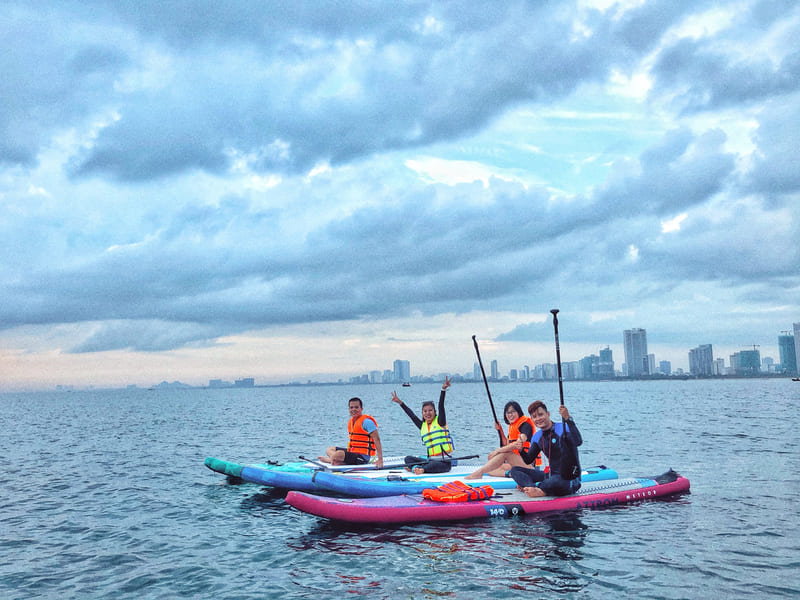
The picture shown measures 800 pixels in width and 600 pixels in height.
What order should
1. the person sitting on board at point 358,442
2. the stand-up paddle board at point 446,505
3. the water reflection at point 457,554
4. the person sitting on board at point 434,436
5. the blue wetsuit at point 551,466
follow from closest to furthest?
the water reflection at point 457,554
the stand-up paddle board at point 446,505
the blue wetsuit at point 551,466
the person sitting on board at point 358,442
the person sitting on board at point 434,436

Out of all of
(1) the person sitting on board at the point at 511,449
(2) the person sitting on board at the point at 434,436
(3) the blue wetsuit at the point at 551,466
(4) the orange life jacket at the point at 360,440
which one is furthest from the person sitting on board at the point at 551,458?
(4) the orange life jacket at the point at 360,440

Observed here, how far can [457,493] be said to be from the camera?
479 inches

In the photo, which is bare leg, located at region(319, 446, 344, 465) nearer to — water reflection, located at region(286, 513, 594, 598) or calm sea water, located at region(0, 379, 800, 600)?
calm sea water, located at region(0, 379, 800, 600)

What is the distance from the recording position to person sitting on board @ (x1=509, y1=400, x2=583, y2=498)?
38.9 feet

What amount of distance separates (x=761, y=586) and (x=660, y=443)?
69.1 ft

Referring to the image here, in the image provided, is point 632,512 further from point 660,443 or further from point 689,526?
point 660,443

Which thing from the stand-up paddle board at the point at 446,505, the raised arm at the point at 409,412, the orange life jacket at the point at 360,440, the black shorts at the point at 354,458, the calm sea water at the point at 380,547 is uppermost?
the raised arm at the point at 409,412

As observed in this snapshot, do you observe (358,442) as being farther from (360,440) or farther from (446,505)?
(446,505)

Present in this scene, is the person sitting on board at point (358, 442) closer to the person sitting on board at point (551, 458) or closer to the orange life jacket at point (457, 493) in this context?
the orange life jacket at point (457, 493)

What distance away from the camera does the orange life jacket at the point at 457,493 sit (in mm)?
12047

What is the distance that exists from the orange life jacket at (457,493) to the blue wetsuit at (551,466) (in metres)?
0.95

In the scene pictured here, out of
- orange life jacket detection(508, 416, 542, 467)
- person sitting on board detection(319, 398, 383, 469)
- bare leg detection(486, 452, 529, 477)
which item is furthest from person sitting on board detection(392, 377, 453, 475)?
orange life jacket detection(508, 416, 542, 467)

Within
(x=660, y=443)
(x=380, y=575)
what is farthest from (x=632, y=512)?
(x=660, y=443)

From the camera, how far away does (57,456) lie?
91.6 ft
